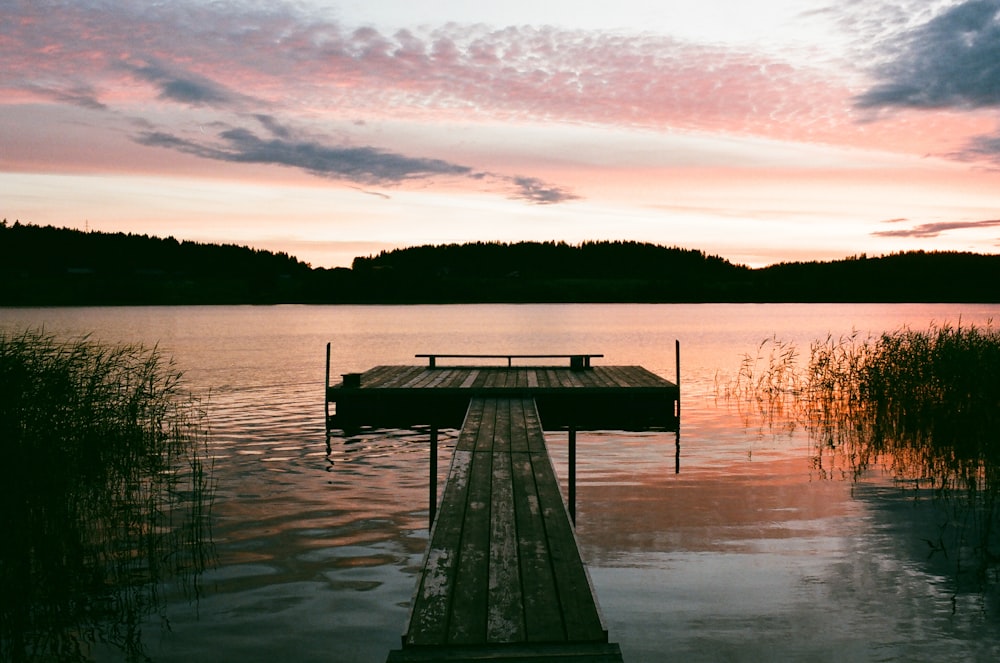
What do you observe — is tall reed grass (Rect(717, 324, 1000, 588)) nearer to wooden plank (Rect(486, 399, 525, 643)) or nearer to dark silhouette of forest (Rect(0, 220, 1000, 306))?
wooden plank (Rect(486, 399, 525, 643))

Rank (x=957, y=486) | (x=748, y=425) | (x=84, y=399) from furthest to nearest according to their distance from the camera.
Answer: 1. (x=748, y=425)
2. (x=957, y=486)
3. (x=84, y=399)

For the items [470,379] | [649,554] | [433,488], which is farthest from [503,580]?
[470,379]

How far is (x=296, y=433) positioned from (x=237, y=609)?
11758 millimetres

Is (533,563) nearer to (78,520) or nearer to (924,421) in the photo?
(78,520)

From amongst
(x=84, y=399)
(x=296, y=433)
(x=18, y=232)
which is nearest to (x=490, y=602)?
(x=84, y=399)

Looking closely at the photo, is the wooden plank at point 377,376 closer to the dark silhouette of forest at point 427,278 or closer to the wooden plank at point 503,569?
the wooden plank at point 503,569

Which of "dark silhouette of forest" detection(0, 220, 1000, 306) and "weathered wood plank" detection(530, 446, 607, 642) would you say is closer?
"weathered wood plank" detection(530, 446, 607, 642)

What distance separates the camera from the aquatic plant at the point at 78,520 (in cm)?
792

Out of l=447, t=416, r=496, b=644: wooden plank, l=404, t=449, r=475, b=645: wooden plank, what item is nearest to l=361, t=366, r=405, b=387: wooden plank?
l=447, t=416, r=496, b=644: wooden plank

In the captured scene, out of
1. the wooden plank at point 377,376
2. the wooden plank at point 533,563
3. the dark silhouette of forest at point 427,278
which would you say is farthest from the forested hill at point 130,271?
the wooden plank at point 533,563

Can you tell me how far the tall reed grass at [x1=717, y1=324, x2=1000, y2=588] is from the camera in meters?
12.2

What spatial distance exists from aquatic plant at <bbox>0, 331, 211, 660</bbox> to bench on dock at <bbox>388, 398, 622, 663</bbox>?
10.5 feet

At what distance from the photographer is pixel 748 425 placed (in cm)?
2167

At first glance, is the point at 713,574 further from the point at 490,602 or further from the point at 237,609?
the point at 237,609
